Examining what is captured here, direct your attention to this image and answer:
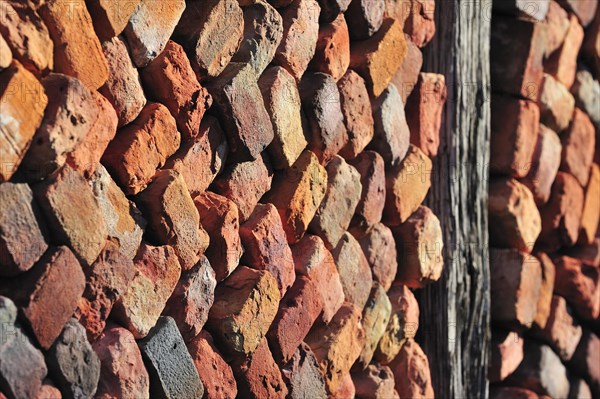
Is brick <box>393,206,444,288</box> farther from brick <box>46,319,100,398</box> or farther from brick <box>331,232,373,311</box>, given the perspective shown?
brick <box>46,319,100,398</box>

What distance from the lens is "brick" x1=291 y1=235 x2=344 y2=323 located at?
86.7 inches

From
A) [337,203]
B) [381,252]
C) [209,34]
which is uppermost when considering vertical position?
[209,34]

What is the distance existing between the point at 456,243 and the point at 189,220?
121cm

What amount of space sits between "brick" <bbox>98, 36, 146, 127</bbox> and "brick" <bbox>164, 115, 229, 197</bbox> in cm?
13

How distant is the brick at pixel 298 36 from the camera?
2129 millimetres

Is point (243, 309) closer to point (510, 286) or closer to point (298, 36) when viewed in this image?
point (298, 36)

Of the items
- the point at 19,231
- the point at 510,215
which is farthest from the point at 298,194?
the point at 510,215

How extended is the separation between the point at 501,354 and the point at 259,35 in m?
1.63

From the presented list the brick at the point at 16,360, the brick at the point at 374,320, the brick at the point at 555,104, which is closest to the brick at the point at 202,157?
the brick at the point at 16,360

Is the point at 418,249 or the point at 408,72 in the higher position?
the point at 408,72

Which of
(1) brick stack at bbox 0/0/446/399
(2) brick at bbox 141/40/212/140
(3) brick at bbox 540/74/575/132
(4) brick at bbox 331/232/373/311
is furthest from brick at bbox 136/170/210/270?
(3) brick at bbox 540/74/575/132

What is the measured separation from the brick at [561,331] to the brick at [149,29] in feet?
6.78

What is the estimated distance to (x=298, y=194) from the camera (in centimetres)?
215

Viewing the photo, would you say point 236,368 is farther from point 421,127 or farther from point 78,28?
point 421,127
